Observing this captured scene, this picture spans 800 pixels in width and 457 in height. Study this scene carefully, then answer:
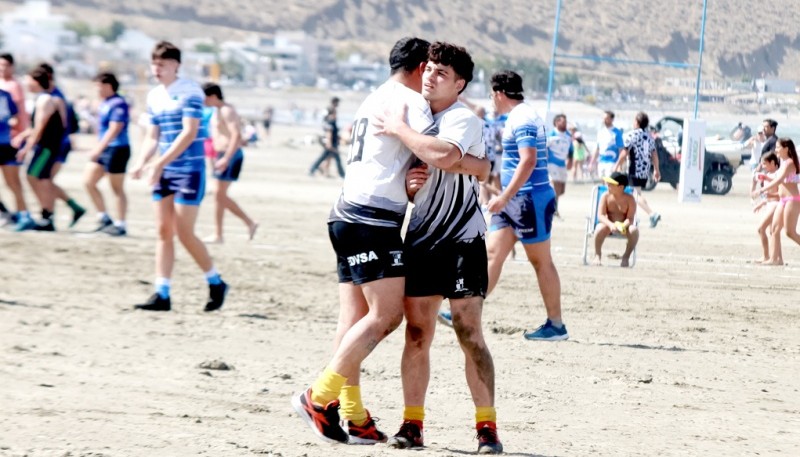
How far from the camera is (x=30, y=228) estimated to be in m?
16.0

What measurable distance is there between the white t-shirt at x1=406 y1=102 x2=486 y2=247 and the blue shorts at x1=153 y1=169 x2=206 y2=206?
417 cm

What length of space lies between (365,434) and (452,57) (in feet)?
5.61

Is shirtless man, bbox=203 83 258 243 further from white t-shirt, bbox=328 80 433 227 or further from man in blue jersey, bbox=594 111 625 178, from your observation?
man in blue jersey, bbox=594 111 625 178

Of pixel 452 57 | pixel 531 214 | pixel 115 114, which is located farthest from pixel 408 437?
pixel 115 114

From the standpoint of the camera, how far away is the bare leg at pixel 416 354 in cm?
593

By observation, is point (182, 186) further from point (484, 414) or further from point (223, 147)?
point (223, 147)

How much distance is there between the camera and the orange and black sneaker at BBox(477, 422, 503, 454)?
5.81 meters

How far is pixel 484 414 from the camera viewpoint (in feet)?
19.4

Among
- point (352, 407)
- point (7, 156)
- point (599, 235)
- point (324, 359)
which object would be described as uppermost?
point (7, 156)

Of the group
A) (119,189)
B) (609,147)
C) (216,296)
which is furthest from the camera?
(609,147)

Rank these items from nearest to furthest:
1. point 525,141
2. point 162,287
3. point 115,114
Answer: point 525,141, point 162,287, point 115,114

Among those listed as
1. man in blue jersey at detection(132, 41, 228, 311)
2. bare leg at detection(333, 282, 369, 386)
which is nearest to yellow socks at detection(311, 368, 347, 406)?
bare leg at detection(333, 282, 369, 386)

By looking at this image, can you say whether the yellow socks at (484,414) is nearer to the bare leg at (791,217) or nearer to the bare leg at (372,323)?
the bare leg at (372,323)

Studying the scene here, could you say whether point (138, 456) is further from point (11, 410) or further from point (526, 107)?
point (526, 107)
